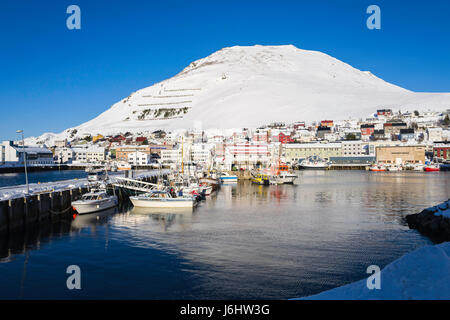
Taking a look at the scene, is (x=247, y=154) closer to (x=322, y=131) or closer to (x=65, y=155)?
(x=65, y=155)

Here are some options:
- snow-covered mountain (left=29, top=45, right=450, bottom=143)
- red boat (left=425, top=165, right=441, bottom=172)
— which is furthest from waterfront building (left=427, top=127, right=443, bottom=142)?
snow-covered mountain (left=29, top=45, right=450, bottom=143)

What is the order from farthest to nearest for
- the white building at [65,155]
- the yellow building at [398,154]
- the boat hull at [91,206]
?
the white building at [65,155] < the yellow building at [398,154] < the boat hull at [91,206]

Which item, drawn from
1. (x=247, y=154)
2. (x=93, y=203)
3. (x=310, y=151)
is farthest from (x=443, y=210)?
(x=310, y=151)

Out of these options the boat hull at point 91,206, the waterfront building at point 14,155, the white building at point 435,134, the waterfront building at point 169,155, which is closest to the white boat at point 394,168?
the white building at point 435,134

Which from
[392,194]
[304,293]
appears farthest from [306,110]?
[304,293]

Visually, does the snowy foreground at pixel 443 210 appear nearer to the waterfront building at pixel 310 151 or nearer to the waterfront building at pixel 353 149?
the waterfront building at pixel 310 151
